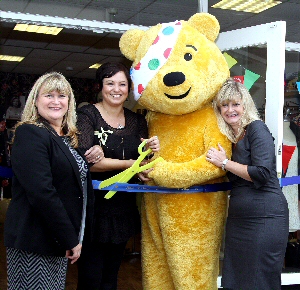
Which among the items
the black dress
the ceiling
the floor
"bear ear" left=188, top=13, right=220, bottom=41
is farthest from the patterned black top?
the floor

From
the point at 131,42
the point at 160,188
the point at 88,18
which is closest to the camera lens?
the point at 160,188

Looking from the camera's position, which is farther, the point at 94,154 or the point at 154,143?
the point at 154,143

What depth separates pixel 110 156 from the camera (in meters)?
2.50

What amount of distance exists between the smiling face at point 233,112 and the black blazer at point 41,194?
3.15 feet

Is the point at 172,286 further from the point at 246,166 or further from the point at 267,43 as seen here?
the point at 267,43

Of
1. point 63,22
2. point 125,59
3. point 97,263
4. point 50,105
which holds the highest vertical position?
point 125,59

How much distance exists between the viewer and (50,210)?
5.91ft

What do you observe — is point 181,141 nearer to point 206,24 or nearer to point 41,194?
point 206,24

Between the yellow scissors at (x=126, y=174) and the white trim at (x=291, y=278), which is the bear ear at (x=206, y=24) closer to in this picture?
the yellow scissors at (x=126, y=174)

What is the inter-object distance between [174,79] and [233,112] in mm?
380

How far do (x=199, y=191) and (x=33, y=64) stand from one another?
7901mm

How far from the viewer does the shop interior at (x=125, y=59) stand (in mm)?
2977

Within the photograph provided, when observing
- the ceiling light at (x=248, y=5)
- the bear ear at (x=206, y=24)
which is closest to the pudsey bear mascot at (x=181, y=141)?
the bear ear at (x=206, y=24)

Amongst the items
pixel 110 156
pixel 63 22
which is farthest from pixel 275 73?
pixel 63 22
